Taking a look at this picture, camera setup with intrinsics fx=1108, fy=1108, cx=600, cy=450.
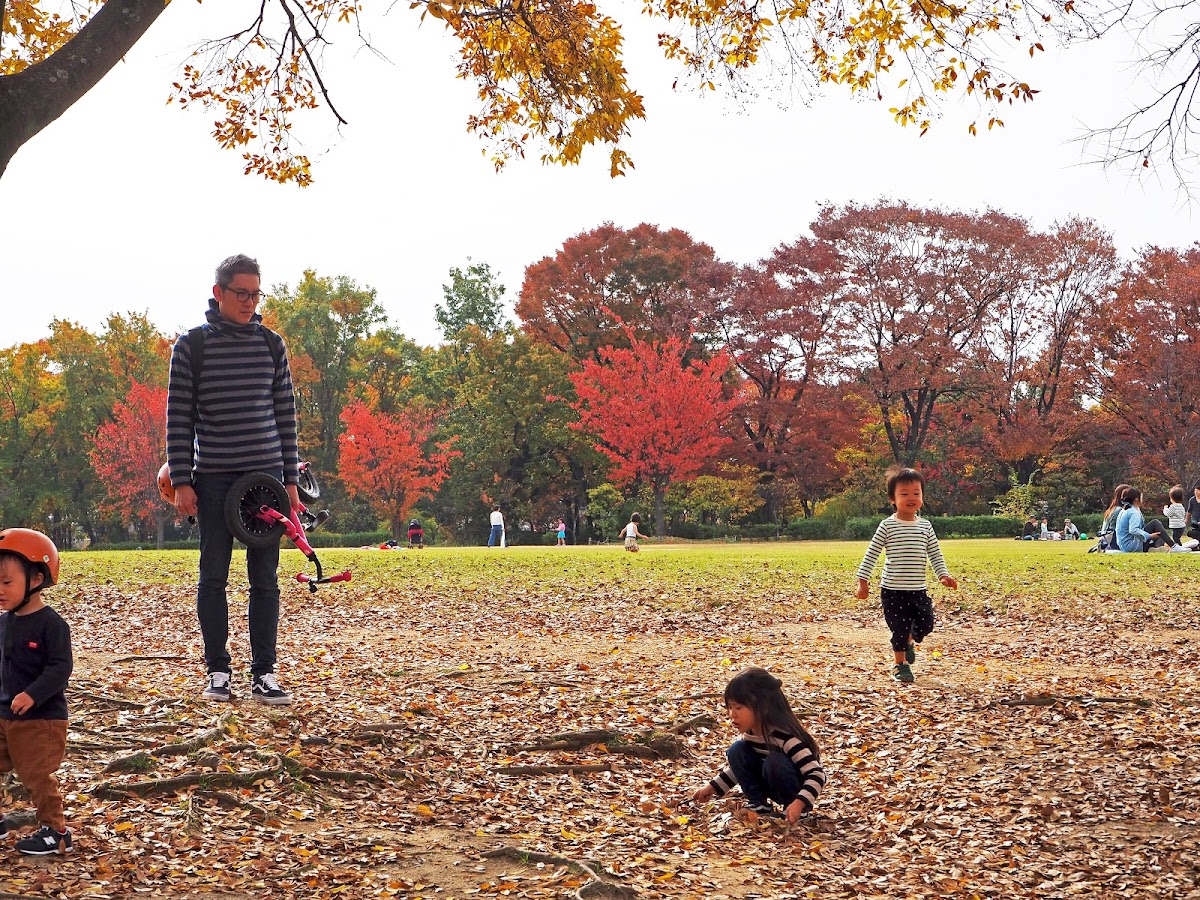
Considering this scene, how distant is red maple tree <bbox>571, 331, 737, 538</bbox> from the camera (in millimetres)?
36344

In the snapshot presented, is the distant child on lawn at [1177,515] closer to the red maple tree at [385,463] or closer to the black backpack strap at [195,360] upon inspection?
the black backpack strap at [195,360]

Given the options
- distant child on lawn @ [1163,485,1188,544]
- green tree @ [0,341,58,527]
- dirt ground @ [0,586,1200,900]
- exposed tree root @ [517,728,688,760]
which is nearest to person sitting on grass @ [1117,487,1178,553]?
distant child on lawn @ [1163,485,1188,544]

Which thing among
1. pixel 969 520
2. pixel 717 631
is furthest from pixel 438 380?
pixel 717 631

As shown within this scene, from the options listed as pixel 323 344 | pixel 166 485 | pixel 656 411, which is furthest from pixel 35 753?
pixel 323 344

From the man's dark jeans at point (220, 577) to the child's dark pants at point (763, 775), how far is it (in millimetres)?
2388

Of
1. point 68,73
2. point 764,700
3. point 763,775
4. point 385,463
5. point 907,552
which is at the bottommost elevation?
point 763,775

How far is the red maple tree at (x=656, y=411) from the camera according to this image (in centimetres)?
3634

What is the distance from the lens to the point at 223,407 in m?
5.48

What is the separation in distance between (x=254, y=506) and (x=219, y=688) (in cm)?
100

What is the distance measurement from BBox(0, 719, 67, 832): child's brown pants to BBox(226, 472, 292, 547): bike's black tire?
5.63ft

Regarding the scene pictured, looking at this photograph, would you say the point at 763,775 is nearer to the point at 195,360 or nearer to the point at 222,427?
the point at 222,427

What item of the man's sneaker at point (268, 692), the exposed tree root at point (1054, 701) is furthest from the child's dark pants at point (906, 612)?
the man's sneaker at point (268, 692)

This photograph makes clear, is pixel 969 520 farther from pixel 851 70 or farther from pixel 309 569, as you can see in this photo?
pixel 851 70

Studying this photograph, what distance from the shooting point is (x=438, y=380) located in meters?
47.1
